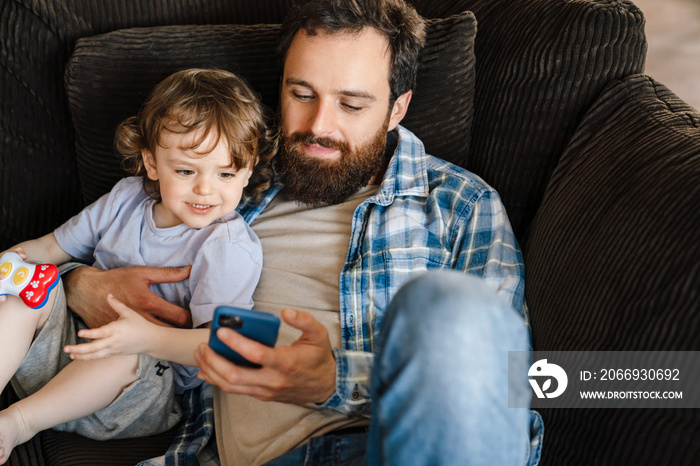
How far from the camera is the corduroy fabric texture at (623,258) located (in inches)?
32.2

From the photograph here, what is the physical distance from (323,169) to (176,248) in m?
0.37

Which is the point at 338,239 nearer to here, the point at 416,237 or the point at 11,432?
the point at 416,237

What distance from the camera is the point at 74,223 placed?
1.30 metres

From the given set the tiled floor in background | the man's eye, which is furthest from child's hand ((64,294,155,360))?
the tiled floor in background

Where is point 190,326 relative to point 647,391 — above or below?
below

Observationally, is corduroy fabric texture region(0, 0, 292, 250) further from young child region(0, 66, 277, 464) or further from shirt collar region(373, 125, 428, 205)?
shirt collar region(373, 125, 428, 205)

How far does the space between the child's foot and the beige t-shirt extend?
1.16ft

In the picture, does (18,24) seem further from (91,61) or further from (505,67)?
(505,67)

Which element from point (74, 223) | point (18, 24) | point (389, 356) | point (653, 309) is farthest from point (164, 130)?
point (653, 309)

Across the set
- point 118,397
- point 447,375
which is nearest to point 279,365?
point 447,375

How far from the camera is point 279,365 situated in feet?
2.67

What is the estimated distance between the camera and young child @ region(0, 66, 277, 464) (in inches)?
41.4

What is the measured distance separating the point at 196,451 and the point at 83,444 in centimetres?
23

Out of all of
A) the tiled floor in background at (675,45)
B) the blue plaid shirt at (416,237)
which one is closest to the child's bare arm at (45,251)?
the blue plaid shirt at (416,237)
